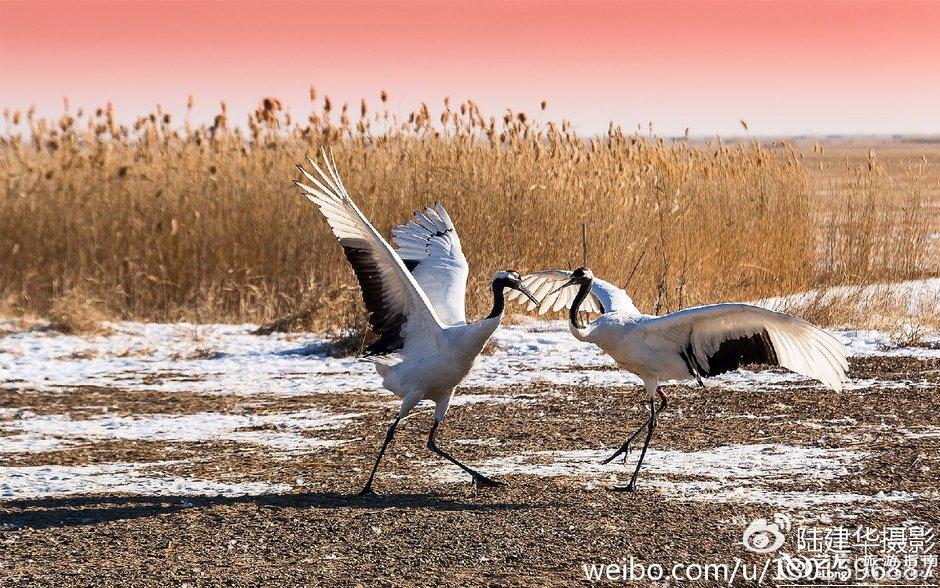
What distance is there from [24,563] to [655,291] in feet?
29.2

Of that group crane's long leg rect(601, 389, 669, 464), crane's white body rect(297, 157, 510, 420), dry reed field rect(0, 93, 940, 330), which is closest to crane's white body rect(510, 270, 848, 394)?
crane's long leg rect(601, 389, 669, 464)

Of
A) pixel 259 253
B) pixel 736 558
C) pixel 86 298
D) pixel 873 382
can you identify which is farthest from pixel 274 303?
pixel 736 558

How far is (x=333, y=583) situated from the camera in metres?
4.95

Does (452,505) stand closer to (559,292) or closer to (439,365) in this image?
(439,365)

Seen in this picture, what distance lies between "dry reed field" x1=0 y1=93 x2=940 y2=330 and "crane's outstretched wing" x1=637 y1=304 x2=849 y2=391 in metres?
5.90

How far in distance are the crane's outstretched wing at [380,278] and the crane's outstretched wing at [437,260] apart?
44 cm

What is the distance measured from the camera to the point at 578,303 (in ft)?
22.8

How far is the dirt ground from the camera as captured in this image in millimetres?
5188

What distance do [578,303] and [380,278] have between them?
124cm

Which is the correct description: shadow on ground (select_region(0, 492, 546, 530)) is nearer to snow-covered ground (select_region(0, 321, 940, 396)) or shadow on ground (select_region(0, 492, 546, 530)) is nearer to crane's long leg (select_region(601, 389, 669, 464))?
crane's long leg (select_region(601, 389, 669, 464))

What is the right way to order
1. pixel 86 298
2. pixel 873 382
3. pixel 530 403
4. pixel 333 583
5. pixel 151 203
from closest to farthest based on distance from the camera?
pixel 333 583
pixel 530 403
pixel 873 382
pixel 86 298
pixel 151 203

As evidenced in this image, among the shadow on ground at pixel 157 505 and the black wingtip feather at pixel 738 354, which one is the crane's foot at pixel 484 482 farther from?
the black wingtip feather at pixel 738 354

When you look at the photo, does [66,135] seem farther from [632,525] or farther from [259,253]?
[632,525]

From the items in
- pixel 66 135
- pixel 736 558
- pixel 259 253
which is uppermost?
pixel 66 135
